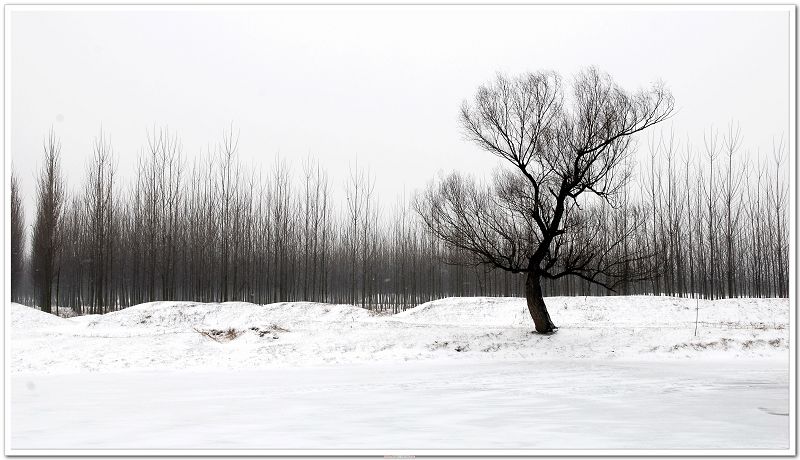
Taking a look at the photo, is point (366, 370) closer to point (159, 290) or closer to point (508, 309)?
point (508, 309)

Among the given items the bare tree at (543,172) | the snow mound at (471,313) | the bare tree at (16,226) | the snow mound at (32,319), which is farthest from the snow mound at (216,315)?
Result: the bare tree at (543,172)

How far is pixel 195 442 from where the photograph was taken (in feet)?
17.3

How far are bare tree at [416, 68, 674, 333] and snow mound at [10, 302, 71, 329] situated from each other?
40.4 ft

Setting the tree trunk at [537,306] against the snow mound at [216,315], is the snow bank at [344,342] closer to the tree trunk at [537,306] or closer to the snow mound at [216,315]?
the snow mound at [216,315]

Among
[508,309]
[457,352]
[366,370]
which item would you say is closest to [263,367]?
[366,370]

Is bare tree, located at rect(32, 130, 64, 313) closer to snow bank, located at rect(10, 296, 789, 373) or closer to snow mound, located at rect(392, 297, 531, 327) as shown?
snow bank, located at rect(10, 296, 789, 373)

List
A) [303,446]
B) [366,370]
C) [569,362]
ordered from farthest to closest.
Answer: [569,362], [366,370], [303,446]

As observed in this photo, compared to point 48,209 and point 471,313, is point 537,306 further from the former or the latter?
point 48,209

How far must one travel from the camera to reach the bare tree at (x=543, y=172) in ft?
44.8

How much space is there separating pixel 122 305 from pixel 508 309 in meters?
16.6

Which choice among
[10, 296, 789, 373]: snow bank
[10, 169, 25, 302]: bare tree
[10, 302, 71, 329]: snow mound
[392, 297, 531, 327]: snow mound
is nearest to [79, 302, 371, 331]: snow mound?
[10, 296, 789, 373]: snow bank

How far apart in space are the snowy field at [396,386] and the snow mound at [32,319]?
81 mm

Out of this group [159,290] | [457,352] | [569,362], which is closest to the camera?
[569,362]

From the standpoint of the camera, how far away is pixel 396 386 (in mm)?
8695
